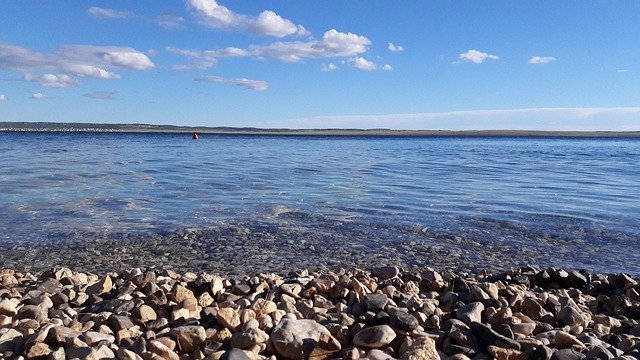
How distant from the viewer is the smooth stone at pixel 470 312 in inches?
163

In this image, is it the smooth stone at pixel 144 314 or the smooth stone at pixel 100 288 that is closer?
the smooth stone at pixel 144 314

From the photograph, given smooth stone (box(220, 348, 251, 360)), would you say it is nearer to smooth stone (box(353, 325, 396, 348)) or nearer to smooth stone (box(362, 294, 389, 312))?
smooth stone (box(353, 325, 396, 348))

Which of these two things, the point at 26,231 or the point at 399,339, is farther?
the point at 26,231

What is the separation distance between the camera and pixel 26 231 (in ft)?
29.9

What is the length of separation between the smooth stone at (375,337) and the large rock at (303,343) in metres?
0.15

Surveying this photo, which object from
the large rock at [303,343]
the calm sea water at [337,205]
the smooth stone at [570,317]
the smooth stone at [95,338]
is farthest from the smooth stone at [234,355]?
the calm sea water at [337,205]

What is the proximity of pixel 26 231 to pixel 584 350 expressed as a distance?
8268 mm

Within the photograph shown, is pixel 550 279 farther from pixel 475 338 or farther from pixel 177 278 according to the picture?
pixel 177 278

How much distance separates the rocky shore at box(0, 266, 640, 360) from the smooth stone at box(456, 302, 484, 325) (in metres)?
0.01

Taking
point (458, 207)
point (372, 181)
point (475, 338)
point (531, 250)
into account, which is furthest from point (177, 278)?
point (372, 181)

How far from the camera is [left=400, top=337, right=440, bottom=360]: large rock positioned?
3.40 m

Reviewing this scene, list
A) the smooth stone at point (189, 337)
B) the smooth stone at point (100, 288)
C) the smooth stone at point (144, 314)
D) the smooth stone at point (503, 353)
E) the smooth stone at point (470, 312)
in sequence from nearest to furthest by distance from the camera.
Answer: the smooth stone at point (503, 353) → the smooth stone at point (189, 337) → the smooth stone at point (470, 312) → the smooth stone at point (144, 314) → the smooth stone at point (100, 288)

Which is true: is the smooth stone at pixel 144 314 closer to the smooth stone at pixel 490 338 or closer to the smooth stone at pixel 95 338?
the smooth stone at pixel 95 338

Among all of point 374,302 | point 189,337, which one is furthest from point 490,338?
point 189,337
